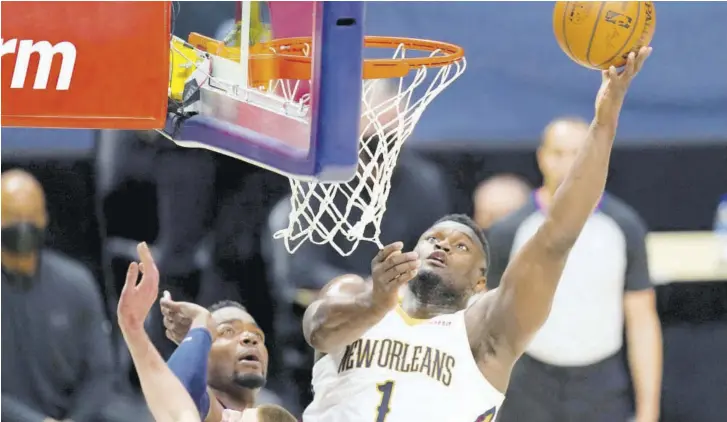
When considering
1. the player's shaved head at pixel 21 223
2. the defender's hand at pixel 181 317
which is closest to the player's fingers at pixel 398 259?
the defender's hand at pixel 181 317

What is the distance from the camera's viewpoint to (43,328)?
4.39 metres

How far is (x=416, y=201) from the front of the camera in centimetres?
434

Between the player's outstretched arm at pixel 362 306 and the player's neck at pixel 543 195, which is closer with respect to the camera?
the player's outstretched arm at pixel 362 306

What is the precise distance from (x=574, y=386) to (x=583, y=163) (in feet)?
5.10

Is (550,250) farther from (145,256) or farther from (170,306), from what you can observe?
(170,306)

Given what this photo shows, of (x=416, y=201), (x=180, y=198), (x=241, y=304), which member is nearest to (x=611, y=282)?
(x=416, y=201)

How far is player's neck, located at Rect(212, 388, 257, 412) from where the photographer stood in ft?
13.6

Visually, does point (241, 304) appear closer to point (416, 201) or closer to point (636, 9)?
point (416, 201)

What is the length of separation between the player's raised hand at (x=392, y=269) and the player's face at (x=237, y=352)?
1.39 m

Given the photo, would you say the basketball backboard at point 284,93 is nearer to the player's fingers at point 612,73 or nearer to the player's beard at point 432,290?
the player's fingers at point 612,73

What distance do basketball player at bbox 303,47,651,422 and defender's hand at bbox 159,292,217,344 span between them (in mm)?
748

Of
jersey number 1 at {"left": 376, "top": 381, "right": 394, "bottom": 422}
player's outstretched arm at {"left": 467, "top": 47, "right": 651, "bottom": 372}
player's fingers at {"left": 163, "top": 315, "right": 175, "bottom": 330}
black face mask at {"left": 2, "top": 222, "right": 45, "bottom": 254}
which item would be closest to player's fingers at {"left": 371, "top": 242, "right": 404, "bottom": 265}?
player's outstretched arm at {"left": 467, "top": 47, "right": 651, "bottom": 372}

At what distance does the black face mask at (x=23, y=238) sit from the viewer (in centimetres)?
442

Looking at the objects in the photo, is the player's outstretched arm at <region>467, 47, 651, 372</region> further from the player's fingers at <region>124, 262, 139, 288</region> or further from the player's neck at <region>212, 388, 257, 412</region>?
the player's neck at <region>212, 388, 257, 412</region>
